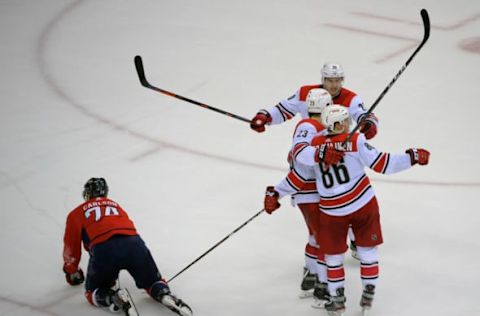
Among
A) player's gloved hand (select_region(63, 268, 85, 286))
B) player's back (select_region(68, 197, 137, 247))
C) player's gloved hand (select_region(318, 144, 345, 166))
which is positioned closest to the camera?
player's gloved hand (select_region(318, 144, 345, 166))

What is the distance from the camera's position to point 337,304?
5129 mm

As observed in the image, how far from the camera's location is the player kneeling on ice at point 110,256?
17.1 ft

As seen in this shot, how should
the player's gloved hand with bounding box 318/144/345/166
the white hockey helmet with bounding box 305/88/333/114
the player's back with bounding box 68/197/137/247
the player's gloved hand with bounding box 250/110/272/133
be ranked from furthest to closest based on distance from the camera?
the player's gloved hand with bounding box 250/110/272/133 → the player's back with bounding box 68/197/137/247 → the white hockey helmet with bounding box 305/88/333/114 → the player's gloved hand with bounding box 318/144/345/166

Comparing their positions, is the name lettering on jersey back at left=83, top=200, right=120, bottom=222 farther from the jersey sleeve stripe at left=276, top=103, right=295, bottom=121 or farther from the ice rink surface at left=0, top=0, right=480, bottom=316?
the jersey sleeve stripe at left=276, top=103, right=295, bottom=121

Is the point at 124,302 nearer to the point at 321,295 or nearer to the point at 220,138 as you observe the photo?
the point at 321,295

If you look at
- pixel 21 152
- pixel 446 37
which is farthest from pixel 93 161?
pixel 446 37

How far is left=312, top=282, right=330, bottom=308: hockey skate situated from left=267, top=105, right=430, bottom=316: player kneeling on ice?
0.15 m

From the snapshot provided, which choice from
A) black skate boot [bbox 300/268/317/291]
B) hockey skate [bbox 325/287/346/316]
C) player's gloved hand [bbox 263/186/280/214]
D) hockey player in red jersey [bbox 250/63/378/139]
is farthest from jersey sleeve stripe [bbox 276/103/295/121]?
hockey skate [bbox 325/287/346/316]

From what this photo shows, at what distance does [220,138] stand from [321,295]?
2.23 m

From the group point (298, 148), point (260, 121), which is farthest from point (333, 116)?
point (260, 121)

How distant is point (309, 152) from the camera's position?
499 centimetres

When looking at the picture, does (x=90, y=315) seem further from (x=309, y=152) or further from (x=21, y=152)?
(x=21, y=152)

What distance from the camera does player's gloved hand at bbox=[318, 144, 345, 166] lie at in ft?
15.9

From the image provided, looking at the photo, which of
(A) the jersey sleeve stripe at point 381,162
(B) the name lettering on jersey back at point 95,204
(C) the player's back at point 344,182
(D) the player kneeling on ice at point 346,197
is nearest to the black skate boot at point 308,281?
(D) the player kneeling on ice at point 346,197
